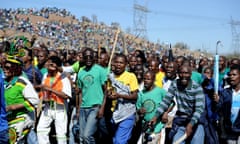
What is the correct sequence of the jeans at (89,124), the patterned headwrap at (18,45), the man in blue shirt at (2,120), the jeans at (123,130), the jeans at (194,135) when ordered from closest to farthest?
the man in blue shirt at (2,120) → the jeans at (194,135) → the patterned headwrap at (18,45) → the jeans at (123,130) → the jeans at (89,124)

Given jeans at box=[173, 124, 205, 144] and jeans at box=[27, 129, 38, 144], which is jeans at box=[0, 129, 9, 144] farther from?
jeans at box=[173, 124, 205, 144]

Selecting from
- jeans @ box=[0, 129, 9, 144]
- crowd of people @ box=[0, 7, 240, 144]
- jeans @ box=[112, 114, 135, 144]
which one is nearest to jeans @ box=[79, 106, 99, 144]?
crowd of people @ box=[0, 7, 240, 144]

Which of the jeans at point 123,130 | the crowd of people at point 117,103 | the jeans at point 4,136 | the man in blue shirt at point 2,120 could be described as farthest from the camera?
the jeans at point 123,130

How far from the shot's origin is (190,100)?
17.4 feet

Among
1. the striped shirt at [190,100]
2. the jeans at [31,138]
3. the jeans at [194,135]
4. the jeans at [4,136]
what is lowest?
the jeans at [31,138]

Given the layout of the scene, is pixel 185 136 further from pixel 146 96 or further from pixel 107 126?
pixel 107 126

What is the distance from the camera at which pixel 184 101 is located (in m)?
5.37

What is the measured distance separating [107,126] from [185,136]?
71.4 inches

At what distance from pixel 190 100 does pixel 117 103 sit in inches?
55.5

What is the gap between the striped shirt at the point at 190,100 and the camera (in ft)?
17.2

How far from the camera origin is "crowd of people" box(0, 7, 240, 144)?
16.5 feet

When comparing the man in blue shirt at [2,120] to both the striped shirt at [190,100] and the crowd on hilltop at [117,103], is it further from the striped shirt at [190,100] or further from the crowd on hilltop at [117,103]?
the striped shirt at [190,100]

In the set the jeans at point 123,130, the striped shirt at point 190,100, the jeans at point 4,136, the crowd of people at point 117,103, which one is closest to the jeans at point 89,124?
the crowd of people at point 117,103

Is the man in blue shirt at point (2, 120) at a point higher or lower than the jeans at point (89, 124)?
higher
